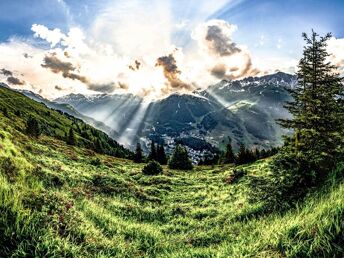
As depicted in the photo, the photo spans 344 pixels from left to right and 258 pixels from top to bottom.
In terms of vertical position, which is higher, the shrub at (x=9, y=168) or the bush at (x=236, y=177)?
the shrub at (x=9, y=168)

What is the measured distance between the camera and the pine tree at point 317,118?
12.9m

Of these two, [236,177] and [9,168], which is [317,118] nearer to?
[9,168]

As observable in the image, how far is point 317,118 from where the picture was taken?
16.9 metres

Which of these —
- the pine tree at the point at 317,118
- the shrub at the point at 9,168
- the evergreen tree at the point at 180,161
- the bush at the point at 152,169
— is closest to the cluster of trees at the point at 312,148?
the pine tree at the point at 317,118

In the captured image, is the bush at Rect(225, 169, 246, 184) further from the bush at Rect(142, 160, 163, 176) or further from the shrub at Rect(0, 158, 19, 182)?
the shrub at Rect(0, 158, 19, 182)

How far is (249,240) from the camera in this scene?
8227 millimetres

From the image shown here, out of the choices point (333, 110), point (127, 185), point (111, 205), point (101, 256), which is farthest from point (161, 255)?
point (127, 185)

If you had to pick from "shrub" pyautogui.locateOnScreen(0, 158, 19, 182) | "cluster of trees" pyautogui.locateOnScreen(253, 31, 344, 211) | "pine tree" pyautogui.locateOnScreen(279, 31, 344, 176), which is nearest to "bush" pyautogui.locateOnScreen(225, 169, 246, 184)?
"pine tree" pyautogui.locateOnScreen(279, 31, 344, 176)

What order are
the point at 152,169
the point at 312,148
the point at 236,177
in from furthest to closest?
the point at 152,169
the point at 236,177
the point at 312,148

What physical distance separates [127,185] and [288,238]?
65.4ft

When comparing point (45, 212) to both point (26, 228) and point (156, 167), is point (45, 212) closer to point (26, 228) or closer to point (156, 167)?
point (26, 228)

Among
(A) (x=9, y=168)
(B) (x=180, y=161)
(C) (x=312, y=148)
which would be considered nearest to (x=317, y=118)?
(C) (x=312, y=148)

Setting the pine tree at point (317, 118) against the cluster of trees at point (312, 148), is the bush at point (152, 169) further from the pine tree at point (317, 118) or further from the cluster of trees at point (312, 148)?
the cluster of trees at point (312, 148)

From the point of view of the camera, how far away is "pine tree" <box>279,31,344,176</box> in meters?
12.9
